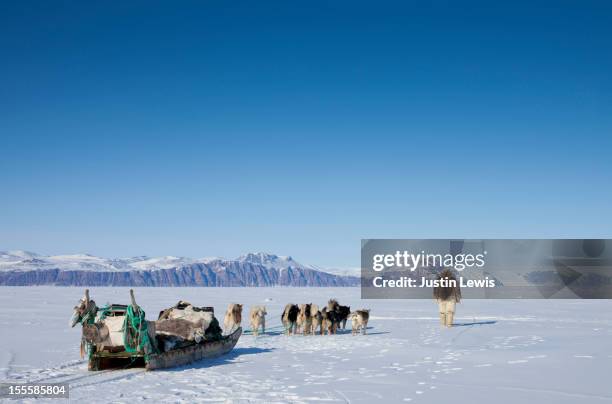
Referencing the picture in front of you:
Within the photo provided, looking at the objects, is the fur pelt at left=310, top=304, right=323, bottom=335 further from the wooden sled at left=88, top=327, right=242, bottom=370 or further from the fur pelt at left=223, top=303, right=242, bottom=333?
the wooden sled at left=88, top=327, right=242, bottom=370

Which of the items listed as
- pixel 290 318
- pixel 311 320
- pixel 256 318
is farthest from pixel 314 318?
pixel 256 318

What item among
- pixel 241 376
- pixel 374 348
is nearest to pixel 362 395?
pixel 241 376

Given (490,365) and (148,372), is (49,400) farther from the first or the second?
(490,365)

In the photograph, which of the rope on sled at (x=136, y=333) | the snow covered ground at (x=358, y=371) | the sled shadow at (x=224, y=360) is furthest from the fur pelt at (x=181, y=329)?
the rope on sled at (x=136, y=333)

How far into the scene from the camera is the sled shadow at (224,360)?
40.4 feet

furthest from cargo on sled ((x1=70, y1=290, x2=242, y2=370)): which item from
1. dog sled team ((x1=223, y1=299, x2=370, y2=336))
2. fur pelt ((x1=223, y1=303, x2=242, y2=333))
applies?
dog sled team ((x1=223, y1=299, x2=370, y2=336))

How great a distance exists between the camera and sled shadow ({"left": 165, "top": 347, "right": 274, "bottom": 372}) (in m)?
12.3

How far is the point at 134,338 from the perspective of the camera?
11500 millimetres

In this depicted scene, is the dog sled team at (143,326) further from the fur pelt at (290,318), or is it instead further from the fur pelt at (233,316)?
the fur pelt at (290,318)

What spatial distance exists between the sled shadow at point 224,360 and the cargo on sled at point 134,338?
119 millimetres

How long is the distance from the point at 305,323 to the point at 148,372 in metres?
8.37

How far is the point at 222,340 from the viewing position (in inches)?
555

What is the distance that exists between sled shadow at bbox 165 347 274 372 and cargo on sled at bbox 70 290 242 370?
12 centimetres

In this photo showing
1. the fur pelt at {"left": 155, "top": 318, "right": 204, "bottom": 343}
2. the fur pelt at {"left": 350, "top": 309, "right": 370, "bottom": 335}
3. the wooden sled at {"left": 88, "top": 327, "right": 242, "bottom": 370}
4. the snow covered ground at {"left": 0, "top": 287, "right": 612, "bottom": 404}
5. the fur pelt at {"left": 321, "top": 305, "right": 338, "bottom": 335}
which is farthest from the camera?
the fur pelt at {"left": 321, "top": 305, "right": 338, "bottom": 335}
